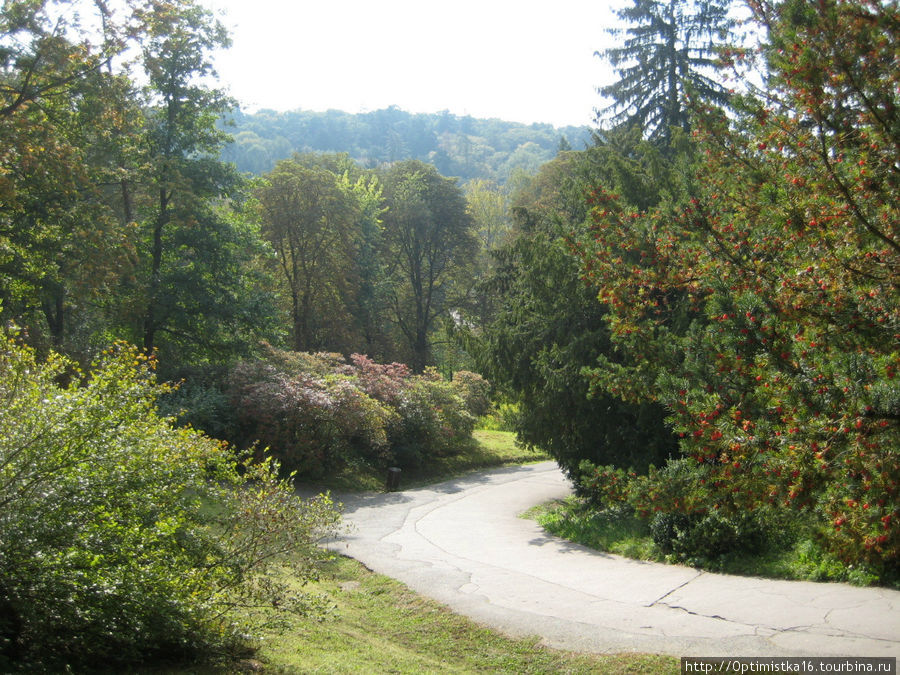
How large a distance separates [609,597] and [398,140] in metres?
119

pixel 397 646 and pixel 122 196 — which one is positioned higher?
pixel 122 196

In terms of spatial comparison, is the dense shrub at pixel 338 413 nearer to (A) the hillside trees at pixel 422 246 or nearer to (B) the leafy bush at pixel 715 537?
(B) the leafy bush at pixel 715 537

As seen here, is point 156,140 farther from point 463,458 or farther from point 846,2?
point 846,2

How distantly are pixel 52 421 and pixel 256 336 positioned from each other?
17.6 meters

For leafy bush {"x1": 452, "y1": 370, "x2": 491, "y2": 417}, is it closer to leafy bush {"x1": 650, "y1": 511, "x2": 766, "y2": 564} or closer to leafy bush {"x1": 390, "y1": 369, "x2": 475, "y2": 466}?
leafy bush {"x1": 390, "y1": 369, "x2": 475, "y2": 466}

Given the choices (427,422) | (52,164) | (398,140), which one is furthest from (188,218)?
(398,140)

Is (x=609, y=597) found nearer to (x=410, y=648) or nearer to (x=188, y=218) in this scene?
(x=410, y=648)

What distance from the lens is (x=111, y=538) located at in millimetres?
4547

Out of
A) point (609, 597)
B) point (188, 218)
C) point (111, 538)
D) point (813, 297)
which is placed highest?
point (188, 218)

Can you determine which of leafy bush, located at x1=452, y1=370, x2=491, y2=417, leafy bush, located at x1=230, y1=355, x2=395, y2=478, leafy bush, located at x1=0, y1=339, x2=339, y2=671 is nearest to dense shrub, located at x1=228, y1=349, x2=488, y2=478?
leafy bush, located at x1=230, y1=355, x2=395, y2=478

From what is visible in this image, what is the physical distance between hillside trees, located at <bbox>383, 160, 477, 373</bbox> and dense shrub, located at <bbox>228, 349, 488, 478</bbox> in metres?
13.9

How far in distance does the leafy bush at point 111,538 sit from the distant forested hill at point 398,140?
301 feet

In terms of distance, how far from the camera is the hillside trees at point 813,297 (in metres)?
4.87

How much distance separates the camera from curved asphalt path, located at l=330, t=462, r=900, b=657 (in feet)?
20.5
